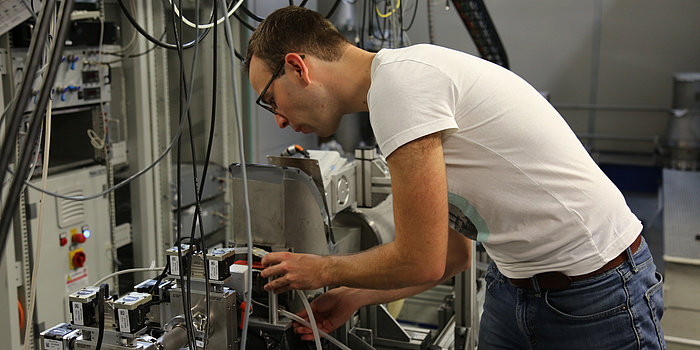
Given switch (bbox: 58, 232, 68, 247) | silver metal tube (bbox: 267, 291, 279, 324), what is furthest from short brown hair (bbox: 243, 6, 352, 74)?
switch (bbox: 58, 232, 68, 247)

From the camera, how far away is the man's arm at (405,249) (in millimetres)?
1063

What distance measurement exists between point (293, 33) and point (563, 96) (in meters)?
5.27

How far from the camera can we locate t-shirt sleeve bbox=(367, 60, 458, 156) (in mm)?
1044

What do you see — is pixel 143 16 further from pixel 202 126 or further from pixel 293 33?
pixel 293 33

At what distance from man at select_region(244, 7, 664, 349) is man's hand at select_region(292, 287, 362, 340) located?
7.7 inches

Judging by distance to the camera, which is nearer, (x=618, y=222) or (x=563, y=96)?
(x=618, y=222)

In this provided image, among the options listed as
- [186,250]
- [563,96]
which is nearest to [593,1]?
[563,96]

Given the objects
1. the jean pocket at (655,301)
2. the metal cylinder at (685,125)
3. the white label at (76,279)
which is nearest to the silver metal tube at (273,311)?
the jean pocket at (655,301)

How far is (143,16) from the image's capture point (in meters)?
3.02

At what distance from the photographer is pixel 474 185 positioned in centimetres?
117

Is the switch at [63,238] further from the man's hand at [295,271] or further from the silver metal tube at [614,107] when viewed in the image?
the silver metal tube at [614,107]

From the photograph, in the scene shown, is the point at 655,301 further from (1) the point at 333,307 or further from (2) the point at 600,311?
(1) the point at 333,307

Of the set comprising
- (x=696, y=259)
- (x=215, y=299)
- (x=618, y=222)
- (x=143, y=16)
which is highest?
(x=143, y=16)

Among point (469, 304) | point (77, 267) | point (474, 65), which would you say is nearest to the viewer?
point (474, 65)
